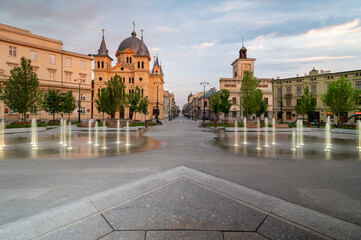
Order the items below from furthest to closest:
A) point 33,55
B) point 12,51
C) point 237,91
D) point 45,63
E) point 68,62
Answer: point 237,91 → point 68,62 → point 45,63 → point 33,55 → point 12,51

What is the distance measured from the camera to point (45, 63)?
38.7m

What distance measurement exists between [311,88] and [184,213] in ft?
186

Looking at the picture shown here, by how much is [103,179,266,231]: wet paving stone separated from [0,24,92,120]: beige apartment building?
35.3 metres

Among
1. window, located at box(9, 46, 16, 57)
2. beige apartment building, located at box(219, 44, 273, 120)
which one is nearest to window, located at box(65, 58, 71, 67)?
window, located at box(9, 46, 16, 57)

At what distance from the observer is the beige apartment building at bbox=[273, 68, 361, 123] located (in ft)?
134

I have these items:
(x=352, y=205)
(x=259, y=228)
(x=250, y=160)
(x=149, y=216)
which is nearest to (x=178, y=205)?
(x=149, y=216)

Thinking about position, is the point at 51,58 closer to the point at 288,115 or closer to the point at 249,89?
the point at 249,89

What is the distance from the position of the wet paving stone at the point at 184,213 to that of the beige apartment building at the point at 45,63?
35.3m

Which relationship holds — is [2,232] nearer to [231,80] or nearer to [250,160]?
[250,160]

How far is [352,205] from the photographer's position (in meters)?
3.60

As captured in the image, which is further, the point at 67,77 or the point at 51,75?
the point at 67,77

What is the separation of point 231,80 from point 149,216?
175 ft

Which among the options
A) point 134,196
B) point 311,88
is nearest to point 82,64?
point 134,196

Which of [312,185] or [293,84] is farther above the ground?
[293,84]
